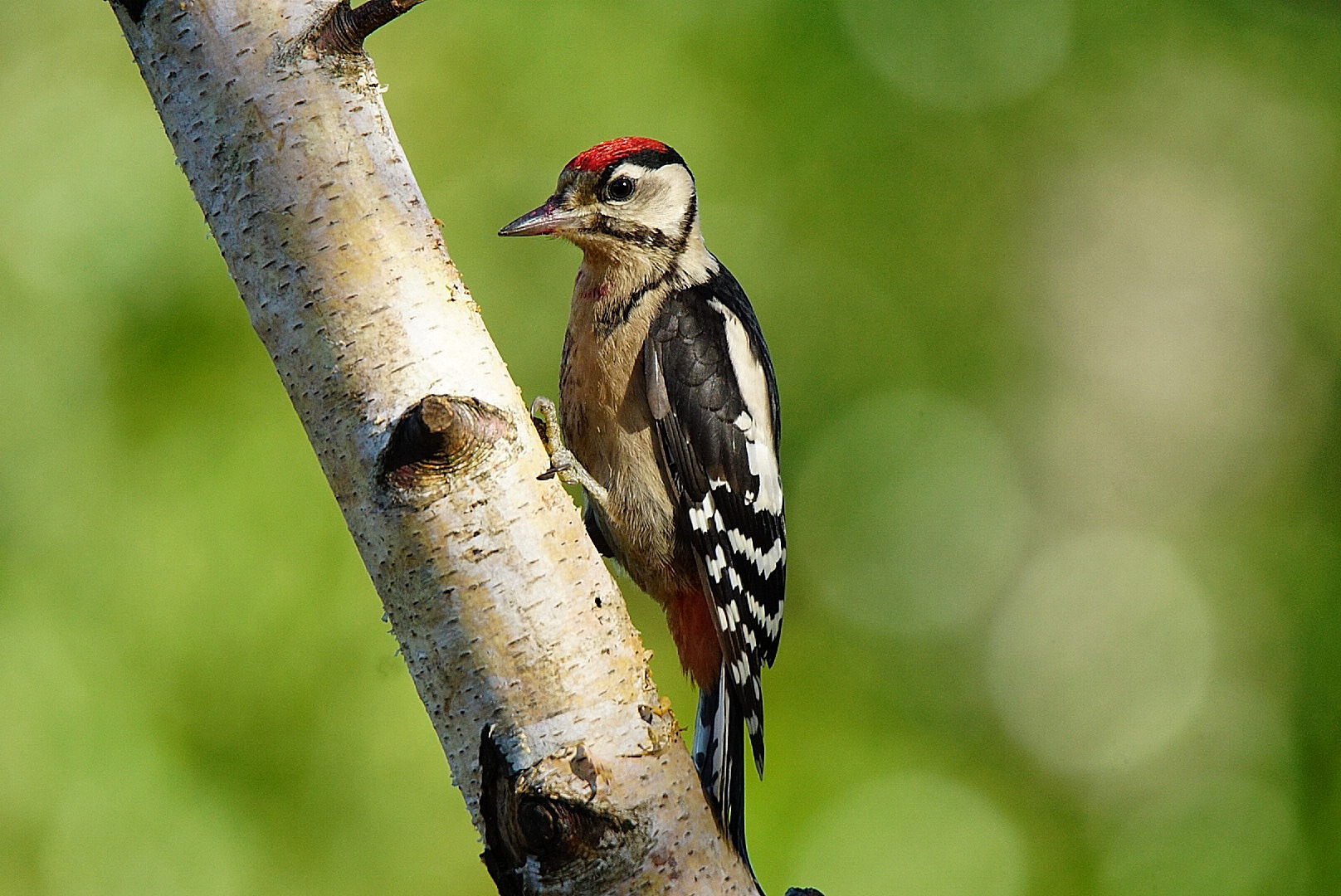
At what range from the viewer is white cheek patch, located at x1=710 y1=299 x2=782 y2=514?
6.91ft

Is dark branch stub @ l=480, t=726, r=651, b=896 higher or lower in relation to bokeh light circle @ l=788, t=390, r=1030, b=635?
higher

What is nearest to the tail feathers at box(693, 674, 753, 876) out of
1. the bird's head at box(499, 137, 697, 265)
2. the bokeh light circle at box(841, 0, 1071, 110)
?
the bird's head at box(499, 137, 697, 265)

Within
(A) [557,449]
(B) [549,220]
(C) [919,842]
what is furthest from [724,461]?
(C) [919,842]

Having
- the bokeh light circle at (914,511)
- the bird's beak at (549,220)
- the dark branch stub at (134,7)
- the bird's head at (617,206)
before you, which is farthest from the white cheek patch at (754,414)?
the dark branch stub at (134,7)

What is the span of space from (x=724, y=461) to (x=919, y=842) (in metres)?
1.38

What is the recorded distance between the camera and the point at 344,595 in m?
2.53

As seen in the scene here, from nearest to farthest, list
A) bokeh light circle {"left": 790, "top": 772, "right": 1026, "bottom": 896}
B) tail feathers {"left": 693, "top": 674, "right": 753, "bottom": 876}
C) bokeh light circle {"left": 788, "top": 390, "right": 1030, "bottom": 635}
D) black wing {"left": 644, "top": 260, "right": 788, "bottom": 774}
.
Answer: tail feathers {"left": 693, "top": 674, "right": 753, "bottom": 876} < black wing {"left": 644, "top": 260, "right": 788, "bottom": 774} < bokeh light circle {"left": 790, "top": 772, "right": 1026, "bottom": 896} < bokeh light circle {"left": 788, "top": 390, "right": 1030, "bottom": 635}

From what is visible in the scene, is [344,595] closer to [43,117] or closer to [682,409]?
[682,409]

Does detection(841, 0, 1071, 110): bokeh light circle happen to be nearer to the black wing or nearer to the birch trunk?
the black wing

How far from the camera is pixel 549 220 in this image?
207 cm

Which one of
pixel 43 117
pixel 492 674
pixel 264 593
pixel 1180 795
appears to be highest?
pixel 43 117

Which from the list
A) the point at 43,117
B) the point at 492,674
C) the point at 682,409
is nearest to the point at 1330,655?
the point at 682,409

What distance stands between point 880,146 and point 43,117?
2192 mm

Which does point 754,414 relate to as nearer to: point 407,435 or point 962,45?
point 407,435
